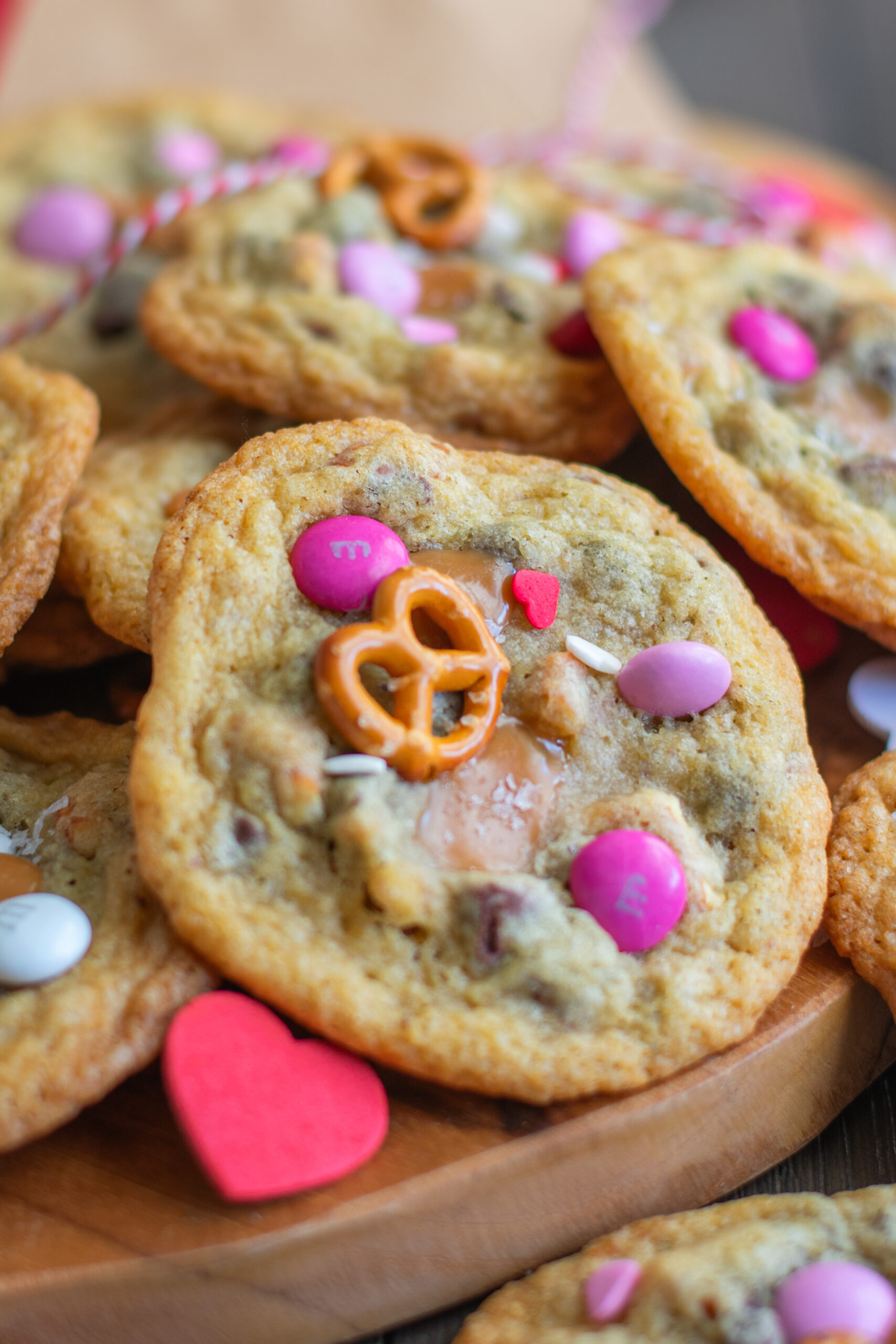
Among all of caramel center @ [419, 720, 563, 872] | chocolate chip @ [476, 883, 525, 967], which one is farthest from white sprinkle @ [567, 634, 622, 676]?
chocolate chip @ [476, 883, 525, 967]

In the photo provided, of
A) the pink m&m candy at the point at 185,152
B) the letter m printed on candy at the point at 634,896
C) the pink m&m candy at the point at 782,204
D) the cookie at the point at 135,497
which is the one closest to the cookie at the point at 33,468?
the cookie at the point at 135,497

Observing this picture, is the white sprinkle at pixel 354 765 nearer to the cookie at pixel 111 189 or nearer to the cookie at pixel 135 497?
the cookie at pixel 135 497

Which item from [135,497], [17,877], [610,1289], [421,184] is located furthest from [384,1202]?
[421,184]

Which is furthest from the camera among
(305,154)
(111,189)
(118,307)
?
(111,189)

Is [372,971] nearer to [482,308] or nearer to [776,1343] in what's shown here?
[776,1343]

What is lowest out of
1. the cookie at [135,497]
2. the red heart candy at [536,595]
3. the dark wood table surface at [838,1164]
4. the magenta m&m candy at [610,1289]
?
the dark wood table surface at [838,1164]

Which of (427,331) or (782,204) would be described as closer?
(427,331)

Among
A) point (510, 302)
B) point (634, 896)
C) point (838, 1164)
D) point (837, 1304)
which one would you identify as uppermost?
point (510, 302)

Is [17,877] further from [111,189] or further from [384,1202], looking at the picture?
[111,189]
